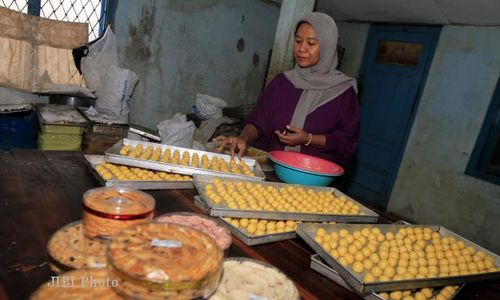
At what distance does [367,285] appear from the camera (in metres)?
1.02

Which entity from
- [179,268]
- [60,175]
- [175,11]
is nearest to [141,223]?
[179,268]

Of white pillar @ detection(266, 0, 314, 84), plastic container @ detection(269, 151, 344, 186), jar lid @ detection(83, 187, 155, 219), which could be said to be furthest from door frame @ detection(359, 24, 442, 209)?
jar lid @ detection(83, 187, 155, 219)

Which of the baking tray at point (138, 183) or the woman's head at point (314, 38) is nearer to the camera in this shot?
the baking tray at point (138, 183)

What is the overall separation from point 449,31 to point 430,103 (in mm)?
974

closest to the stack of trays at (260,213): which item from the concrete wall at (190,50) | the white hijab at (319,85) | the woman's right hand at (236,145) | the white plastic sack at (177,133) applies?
the woman's right hand at (236,145)

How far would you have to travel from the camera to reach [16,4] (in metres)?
3.63

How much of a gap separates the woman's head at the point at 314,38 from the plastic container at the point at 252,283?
5.76 feet

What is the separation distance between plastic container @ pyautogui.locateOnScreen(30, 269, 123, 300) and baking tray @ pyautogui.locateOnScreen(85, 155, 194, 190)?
29.8 inches

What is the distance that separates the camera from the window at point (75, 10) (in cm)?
371

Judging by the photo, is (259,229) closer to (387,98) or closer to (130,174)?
(130,174)

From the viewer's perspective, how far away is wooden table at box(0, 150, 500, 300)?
0.91 meters

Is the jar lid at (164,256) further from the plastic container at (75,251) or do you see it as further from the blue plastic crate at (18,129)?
the blue plastic crate at (18,129)

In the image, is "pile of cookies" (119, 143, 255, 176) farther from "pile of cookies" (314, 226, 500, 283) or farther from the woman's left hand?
"pile of cookies" (314, 226, 500, 283)

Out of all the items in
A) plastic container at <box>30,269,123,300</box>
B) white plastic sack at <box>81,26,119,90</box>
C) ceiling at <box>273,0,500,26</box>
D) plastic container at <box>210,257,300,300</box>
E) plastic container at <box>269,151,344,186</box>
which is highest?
ceiling at <box>273,0,500,26</box>
